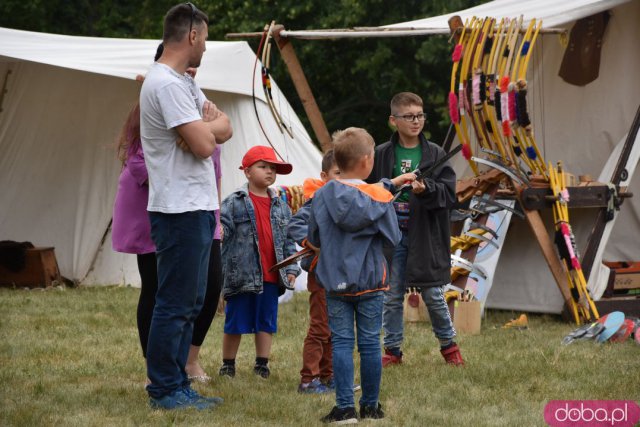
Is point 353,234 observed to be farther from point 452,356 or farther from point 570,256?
point 570,256

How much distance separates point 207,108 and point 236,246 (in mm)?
1090

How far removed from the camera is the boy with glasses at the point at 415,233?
546cm

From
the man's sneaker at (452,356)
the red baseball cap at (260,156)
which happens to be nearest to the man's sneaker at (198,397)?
the red baseball cap at (260,156)

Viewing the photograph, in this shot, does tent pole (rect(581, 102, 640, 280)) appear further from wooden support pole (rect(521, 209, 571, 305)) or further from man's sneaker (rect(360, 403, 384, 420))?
man's sneaker (rect(360, 403, 384, 420))

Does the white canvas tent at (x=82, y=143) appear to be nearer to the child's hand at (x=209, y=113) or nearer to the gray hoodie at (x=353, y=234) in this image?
the child's hand at (x=209, y=113)

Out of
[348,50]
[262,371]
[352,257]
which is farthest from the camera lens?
[348,50]

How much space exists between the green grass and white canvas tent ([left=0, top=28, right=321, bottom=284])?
2.47m

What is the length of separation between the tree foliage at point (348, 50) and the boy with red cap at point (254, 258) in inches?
368

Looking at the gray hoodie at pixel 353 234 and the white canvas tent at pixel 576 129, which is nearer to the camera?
the gray hoodie at pixel 353 234

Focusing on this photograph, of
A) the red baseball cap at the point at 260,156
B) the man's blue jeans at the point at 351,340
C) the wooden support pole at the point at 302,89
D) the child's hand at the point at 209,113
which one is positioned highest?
the wooden support pole at the point at 302,89

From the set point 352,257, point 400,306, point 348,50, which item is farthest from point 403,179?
point 348,50

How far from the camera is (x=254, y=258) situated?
519 cm

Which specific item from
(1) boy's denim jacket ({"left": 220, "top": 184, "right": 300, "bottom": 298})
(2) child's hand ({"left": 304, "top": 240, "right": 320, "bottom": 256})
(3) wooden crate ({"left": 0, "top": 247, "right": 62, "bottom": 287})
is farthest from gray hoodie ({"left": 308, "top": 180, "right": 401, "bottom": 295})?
(3) wooden crate ({"left": 0, "top": 247, "right": 62, "bottom": 287})

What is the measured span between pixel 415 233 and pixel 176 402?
5.65ft
